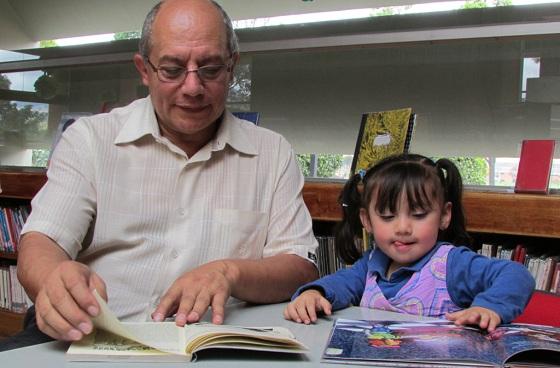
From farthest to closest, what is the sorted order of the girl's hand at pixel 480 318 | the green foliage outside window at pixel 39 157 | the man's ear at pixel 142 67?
the green foliage outside window at pixel 39 157
the man's ear at pixel 142 67
the girl's hand at pixel 480 318

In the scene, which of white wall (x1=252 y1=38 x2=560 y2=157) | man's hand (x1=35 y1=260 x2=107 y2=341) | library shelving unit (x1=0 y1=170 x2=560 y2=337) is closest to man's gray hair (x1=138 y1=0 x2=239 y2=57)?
man's hand (x1=35 y1=260 x2=107 y2=341)

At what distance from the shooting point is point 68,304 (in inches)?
37.3

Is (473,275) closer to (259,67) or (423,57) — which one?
(423,57)

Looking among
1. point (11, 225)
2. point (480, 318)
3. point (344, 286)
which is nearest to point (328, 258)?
point (344, 286)

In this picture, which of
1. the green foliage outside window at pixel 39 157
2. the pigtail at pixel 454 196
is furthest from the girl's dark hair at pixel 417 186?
the green foliage outside window at pixel 39 157

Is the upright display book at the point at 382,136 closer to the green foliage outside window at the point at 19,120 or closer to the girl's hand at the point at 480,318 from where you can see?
the girl's hand at the point at 480,318

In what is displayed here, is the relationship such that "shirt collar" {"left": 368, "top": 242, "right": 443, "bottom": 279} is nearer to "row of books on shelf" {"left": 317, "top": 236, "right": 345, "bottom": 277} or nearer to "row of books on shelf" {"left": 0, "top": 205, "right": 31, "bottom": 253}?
"row of books on shelf" {"left": 317, "top": 236, "right": 345, "bottom": 277}

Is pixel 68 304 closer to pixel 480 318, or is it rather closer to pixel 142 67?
pixel 480 318

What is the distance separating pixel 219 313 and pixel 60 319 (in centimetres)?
30

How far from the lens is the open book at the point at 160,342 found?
2.88 feet

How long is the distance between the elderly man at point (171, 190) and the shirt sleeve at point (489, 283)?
0.37 m

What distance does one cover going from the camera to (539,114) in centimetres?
261

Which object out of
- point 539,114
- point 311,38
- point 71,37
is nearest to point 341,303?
point 539,114

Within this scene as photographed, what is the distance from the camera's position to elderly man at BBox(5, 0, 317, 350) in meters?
1.51
